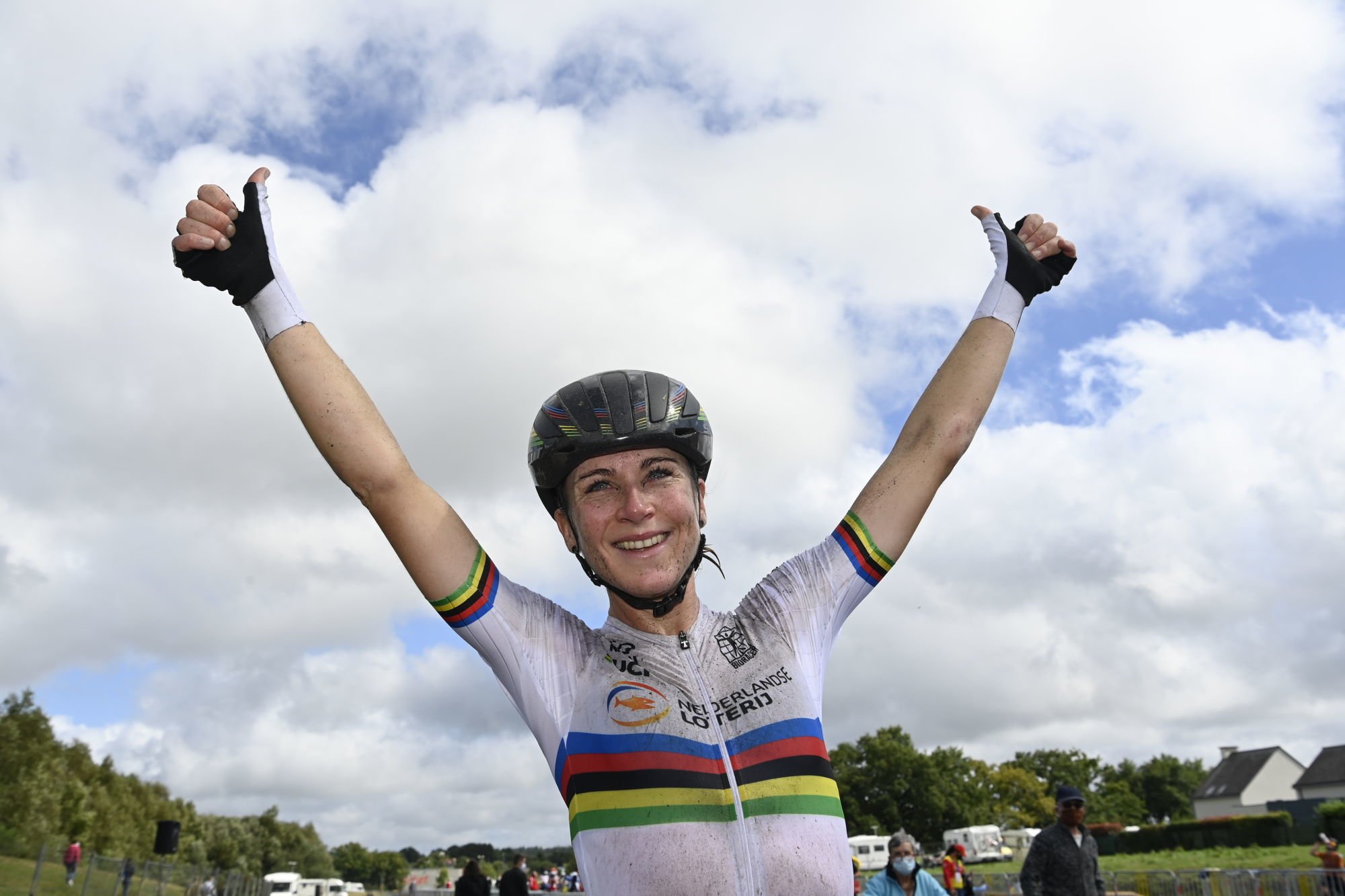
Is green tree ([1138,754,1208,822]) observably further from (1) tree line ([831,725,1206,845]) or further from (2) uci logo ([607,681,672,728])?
(2) uci logo ([607,681,672,728])

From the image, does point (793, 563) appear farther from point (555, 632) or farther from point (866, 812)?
point (866, 812)

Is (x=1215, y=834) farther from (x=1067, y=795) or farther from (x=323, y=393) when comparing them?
(x=323, y=393)

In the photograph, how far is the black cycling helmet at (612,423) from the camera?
3.54m

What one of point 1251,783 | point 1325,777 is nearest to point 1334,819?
point 1325,777

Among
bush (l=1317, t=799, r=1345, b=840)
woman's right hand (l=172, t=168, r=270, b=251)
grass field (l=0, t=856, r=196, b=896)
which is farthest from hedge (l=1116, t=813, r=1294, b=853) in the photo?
woman's right hand (l=172, t=168, r=270, b=251)

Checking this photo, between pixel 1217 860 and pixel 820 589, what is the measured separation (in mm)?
41232

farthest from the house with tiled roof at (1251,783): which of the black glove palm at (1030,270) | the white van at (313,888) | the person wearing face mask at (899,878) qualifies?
the black glove palm at (1030,270)

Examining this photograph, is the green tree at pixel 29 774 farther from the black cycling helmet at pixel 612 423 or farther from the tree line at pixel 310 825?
the black cycling helmet at pixel 612 423

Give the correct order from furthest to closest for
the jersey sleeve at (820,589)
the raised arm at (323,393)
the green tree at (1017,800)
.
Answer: the green tree at (1017,800)
the jersey sleeve at (820,589)
the raised arm at (323,393)

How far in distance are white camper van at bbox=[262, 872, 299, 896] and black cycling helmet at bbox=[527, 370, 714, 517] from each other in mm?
73665

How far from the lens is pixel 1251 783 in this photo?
300 feet

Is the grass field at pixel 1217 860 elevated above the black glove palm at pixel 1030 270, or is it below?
below

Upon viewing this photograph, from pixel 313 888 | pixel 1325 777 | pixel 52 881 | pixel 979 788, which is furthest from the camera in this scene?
pixel 979 788

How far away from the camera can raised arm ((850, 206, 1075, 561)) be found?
3.71 metres
